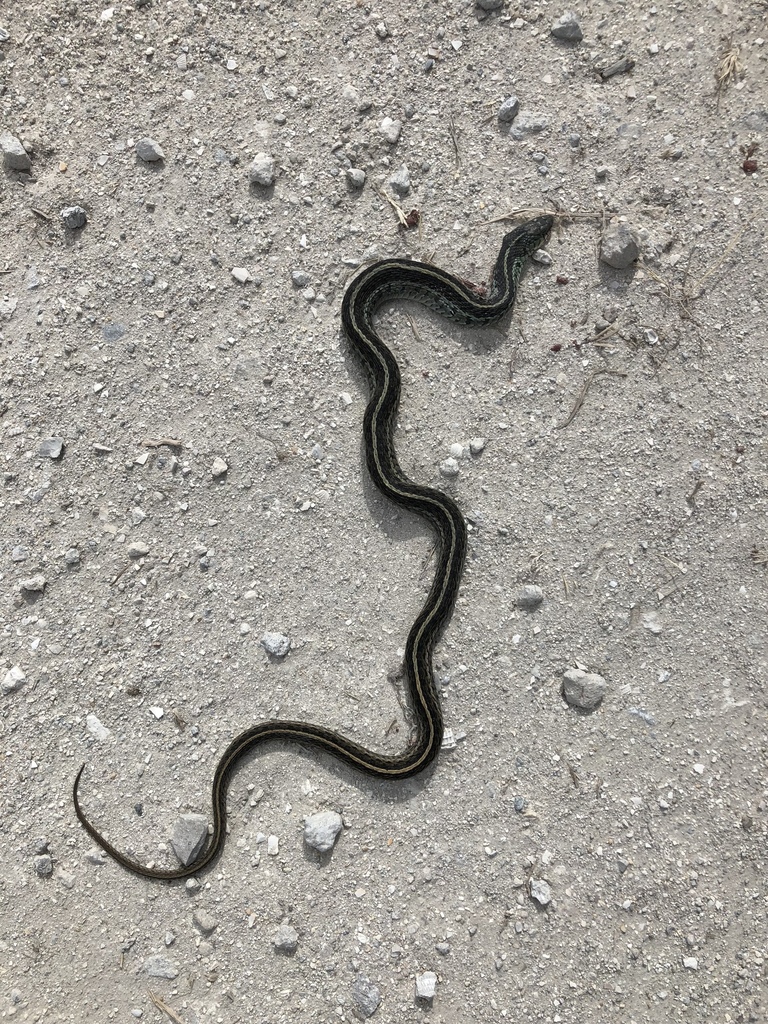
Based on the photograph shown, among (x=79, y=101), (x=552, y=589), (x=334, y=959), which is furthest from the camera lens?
(x=79, y=101)

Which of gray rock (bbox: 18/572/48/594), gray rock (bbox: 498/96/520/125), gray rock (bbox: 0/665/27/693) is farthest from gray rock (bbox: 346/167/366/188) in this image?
gray rock (bbox: 0/665/27/693)

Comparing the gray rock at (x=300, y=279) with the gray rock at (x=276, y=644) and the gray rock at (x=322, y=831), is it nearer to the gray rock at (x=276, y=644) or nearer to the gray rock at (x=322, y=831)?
the gray rock at (x=276, y=644)

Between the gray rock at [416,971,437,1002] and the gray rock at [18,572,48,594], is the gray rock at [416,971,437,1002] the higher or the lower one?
the lower one

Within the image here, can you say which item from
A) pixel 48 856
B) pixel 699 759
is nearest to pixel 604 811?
pixel 699 759

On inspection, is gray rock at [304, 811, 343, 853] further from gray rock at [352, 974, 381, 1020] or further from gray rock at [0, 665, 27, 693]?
gray rock at [0, 665, 27, 693]

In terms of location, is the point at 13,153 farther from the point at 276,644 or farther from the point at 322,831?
the point at 322,831

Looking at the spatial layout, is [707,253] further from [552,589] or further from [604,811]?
[604,811]

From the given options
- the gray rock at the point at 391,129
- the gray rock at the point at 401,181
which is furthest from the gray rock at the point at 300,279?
the gray rock at the point at 391,129
